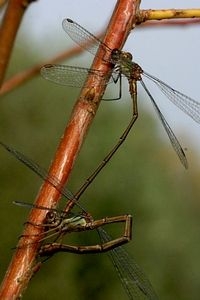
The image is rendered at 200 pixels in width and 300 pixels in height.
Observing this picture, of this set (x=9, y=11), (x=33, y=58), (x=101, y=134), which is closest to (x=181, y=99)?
(x=9, y=11)

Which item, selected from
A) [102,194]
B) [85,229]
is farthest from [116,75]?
[102,194]

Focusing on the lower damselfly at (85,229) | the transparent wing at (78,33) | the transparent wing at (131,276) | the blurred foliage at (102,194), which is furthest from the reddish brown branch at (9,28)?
the blurred foliage at (102,194)

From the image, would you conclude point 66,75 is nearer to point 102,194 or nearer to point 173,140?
point 173,140

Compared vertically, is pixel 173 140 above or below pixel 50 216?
above

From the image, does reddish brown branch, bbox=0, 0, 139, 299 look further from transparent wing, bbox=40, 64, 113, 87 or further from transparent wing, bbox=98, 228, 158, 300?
transparent wing, bbox=98, 228, 158, 300

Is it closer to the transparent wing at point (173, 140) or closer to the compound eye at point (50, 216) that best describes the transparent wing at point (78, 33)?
the transparent wing at point (173, 140)

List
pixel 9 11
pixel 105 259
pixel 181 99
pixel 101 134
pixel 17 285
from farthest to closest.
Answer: pixel 101 134, pixel 105 259, pixel 181 99, pixel 17 285, pixel 9 11

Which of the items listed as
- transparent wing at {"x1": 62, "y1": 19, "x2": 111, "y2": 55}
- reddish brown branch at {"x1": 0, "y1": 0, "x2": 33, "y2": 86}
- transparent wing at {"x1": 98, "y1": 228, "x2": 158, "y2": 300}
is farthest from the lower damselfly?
transparent wing at {"x1": 62, "y1": 19, "x2": 111, "y2": 55}

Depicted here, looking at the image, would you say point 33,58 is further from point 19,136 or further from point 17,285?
point 17,285
